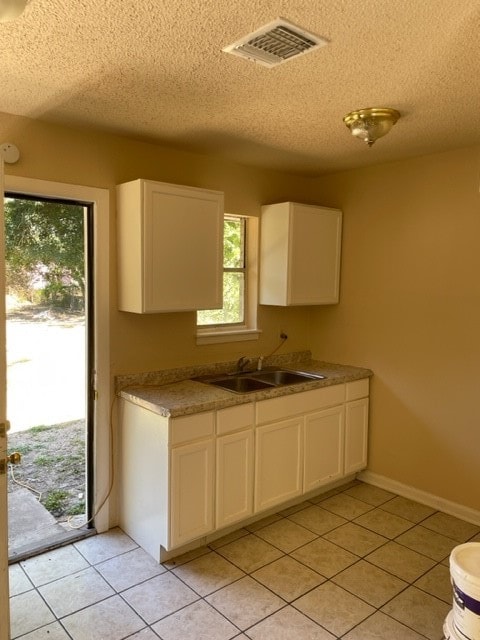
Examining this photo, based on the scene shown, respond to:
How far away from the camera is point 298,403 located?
3.19 metres

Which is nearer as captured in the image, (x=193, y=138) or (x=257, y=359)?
(x=193, y=138)

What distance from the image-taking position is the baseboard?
3184 mm

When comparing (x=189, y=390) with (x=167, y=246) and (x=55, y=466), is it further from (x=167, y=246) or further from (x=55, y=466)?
(x=55, y=466)

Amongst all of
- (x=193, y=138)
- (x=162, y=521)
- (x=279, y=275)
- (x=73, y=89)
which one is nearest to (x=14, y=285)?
(x=73, y=89)

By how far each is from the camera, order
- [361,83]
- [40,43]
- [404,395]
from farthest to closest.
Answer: [404,395]
[361,83]
[40,43]

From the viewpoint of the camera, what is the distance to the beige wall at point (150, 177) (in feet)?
8.61

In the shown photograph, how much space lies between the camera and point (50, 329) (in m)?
2.88

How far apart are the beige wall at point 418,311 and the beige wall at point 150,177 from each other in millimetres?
582

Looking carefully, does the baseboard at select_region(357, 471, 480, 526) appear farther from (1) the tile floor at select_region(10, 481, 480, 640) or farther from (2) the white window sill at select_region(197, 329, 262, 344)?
(2) the white window sill at select_region(197, 329, 262, 344)

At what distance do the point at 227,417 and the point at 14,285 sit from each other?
1.40 m

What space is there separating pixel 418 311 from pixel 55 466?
8.85 ft

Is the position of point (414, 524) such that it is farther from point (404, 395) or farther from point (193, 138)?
point (193, 138)

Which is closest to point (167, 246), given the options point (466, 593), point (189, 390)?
point (189, 390)

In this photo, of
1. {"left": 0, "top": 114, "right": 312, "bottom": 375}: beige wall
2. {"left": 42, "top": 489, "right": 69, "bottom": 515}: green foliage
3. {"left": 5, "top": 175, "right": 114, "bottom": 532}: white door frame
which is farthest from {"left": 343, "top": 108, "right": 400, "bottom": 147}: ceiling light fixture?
{"left": 42, "top": 489, "right": 69, "bottom": 515}: green foliage
